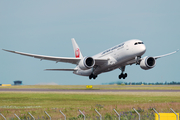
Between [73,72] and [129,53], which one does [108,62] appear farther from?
[73,72]

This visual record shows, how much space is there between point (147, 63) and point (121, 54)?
6.22m

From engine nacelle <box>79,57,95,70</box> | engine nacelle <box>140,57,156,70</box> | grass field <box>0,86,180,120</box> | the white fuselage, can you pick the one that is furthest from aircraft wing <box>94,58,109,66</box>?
grass field <box>0,86,180,120</box>

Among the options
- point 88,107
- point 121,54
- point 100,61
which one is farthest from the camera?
point 100,61

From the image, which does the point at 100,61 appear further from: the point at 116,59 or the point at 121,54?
the point at 121,54

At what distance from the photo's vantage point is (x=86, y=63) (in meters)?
55.8

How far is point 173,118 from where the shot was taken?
Result: 17828 millimetres

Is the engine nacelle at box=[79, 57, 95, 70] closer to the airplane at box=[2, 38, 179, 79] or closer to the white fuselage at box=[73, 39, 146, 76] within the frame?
the airplane at box=[2, 38, 179, 79]

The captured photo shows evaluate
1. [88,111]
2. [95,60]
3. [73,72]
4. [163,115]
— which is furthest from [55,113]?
[73,72]

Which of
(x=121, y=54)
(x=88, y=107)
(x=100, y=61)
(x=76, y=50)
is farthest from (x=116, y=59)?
(x=76, y=50)

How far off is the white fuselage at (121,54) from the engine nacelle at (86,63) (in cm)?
320

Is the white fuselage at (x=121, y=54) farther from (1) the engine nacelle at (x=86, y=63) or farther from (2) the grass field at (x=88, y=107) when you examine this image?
(2) the grass field at (x=88, y=107)

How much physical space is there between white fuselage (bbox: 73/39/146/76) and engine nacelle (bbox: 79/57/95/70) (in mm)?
3201

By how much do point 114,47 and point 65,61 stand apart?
12.6 m

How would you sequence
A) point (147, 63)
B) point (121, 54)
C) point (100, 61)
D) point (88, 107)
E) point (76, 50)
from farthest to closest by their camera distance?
point (76, 50), point (100, 61), point (147, 63), point (121, 54), point (88, 107)
